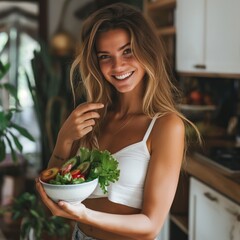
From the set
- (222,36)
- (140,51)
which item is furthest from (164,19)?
(140,51)

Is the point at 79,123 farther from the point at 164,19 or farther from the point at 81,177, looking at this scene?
the point at 164,19

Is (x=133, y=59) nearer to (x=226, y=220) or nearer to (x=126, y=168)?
(x=126, y=168)

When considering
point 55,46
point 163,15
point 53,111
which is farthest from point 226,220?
point 55,46

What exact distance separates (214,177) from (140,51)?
0.99 metres

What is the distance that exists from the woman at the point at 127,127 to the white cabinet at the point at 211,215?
758mm

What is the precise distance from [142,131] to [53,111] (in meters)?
2.73

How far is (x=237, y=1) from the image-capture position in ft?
7.91

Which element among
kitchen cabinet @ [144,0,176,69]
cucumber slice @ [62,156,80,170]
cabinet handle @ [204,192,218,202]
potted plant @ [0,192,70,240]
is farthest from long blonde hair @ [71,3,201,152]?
kitchen cabinet @ [144,0,176,69]

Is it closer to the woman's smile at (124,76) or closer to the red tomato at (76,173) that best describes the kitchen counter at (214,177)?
the woman's smile at (124,76)

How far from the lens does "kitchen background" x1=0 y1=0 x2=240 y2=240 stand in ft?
8.07

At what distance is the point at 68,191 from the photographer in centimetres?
132

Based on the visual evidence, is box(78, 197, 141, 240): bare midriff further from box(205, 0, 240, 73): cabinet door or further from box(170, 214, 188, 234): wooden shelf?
box(170, 214, 188, 234): wooden shelf

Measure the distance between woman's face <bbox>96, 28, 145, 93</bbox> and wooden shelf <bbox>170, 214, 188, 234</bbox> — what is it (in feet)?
4.95

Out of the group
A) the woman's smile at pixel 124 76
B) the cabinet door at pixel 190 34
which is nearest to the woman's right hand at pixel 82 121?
the woman's smile at pixel 124 76
